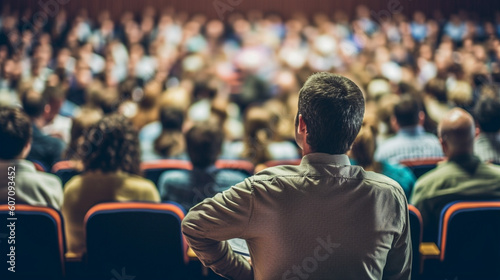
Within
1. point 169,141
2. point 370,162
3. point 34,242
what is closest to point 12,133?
point 34,242

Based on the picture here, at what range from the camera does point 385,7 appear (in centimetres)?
1127

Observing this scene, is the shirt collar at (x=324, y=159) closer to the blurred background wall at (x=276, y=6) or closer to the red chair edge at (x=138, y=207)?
the red chair edge at (x=138, y=207)

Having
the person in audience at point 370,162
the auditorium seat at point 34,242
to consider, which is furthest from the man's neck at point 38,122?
the person in audience at point 370,162

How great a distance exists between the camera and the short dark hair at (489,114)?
2.97 m

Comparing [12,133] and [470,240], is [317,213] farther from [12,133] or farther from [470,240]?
[12,133]

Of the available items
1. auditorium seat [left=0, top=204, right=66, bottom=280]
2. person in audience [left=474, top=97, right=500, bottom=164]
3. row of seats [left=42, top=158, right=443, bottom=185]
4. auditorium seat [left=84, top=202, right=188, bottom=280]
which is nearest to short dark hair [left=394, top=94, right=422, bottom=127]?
person in audience [left=474, top=97, right=500, bottom=164]

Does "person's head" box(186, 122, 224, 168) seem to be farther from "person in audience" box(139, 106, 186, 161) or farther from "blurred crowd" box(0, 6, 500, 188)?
"person in audience" box(139, 106, 186, 161)

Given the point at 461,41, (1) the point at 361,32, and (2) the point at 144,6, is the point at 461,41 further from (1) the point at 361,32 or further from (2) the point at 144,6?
(2) the point at 144,6

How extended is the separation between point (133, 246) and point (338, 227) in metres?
0.99

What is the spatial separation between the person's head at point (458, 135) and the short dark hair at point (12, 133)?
2093 millimetres

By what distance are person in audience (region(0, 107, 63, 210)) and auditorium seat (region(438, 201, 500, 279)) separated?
1.80 metres

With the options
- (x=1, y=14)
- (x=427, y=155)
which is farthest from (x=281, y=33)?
(x=427, y=155)

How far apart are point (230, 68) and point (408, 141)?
5.47m

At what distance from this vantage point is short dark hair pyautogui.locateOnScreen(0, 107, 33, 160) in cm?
236
